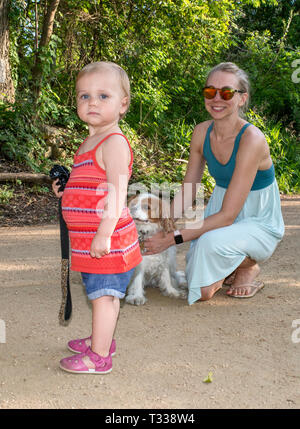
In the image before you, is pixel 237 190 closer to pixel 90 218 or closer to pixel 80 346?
pixel 90 218

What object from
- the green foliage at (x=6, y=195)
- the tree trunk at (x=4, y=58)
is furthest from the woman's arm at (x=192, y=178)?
the tree trunk at (x=4, y=58)

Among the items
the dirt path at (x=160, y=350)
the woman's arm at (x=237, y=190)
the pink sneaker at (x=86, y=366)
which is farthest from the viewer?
the woman's arm at (x=237, y=190)

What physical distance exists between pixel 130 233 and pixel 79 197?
0.31 m

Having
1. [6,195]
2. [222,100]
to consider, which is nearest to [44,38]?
[6,195]

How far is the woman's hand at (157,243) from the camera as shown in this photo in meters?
3.46

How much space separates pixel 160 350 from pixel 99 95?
1475mm

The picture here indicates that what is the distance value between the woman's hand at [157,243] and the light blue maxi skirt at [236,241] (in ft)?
0.78

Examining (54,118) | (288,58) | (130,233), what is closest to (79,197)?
(130,233)

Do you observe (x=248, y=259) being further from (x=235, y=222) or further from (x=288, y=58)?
(x=288, y=58)

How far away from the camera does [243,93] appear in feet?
11.5

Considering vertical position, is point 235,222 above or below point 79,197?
below

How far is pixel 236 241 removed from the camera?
139 inches

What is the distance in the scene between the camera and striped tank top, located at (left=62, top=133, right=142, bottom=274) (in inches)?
93.2

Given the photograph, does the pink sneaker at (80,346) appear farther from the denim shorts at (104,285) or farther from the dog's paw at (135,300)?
the dog's paw at (135,300)
